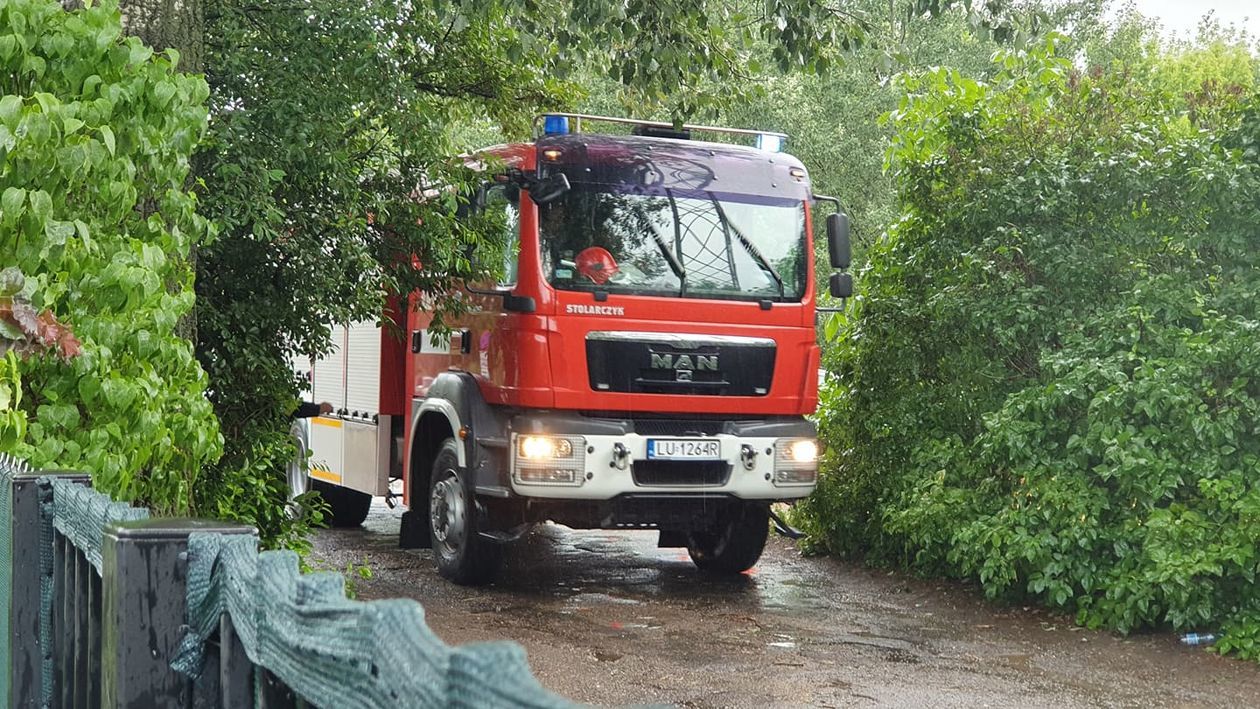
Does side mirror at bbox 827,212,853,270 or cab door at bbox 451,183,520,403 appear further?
side mirror at bbox 827,212,853,270

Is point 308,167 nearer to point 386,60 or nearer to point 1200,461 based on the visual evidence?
point 386,60

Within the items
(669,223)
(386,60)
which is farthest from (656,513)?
(386,60)

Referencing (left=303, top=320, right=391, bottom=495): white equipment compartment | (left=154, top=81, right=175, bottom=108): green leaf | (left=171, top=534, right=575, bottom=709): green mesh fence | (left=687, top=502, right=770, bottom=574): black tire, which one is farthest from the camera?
(left=303, top=320, right=391, bottom=495): white equipment compartment

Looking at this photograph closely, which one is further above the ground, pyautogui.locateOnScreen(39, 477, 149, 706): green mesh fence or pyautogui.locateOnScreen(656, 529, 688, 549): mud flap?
pyautogui.locateOnScreen(39, 477, 149, 706): green mesh fence

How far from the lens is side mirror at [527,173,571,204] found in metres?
10.8

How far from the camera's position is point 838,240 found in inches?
A: 478

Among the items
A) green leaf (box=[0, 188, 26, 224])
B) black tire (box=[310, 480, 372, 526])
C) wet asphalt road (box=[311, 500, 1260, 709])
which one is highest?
green leaf (box=[0, 188, 26, 224])

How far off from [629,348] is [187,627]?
8394mm

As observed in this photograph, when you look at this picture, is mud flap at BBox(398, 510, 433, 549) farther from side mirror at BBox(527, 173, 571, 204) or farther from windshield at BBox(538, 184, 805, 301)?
side mirror at BBox(527, 173, 571, 204)

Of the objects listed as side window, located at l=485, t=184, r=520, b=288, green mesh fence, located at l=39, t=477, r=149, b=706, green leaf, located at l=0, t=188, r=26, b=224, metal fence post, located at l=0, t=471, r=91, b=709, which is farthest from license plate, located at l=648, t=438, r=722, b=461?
green mesh fence, located at l=39, t=477, r=149, b=706

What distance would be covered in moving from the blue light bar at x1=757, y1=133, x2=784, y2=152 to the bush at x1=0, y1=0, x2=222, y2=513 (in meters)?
6.78

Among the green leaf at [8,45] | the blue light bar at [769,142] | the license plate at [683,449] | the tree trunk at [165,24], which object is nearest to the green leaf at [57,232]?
the green leaf at [8,45]

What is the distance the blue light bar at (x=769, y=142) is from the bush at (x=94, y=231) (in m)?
6.78

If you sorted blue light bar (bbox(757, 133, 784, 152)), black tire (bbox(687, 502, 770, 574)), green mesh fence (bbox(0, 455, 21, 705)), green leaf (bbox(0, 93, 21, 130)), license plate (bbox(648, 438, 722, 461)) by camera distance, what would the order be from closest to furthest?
green mesh fence (bbox(0, 455, 21, 705)) → green leaf (bbox(0, 93, 21, 130)) → license plate (bbox(648, 438, 722, 461)) → blue light bar (bbox(757, 133, 784, 152)) → black tire (bbox(687, 502, 770, 574))
